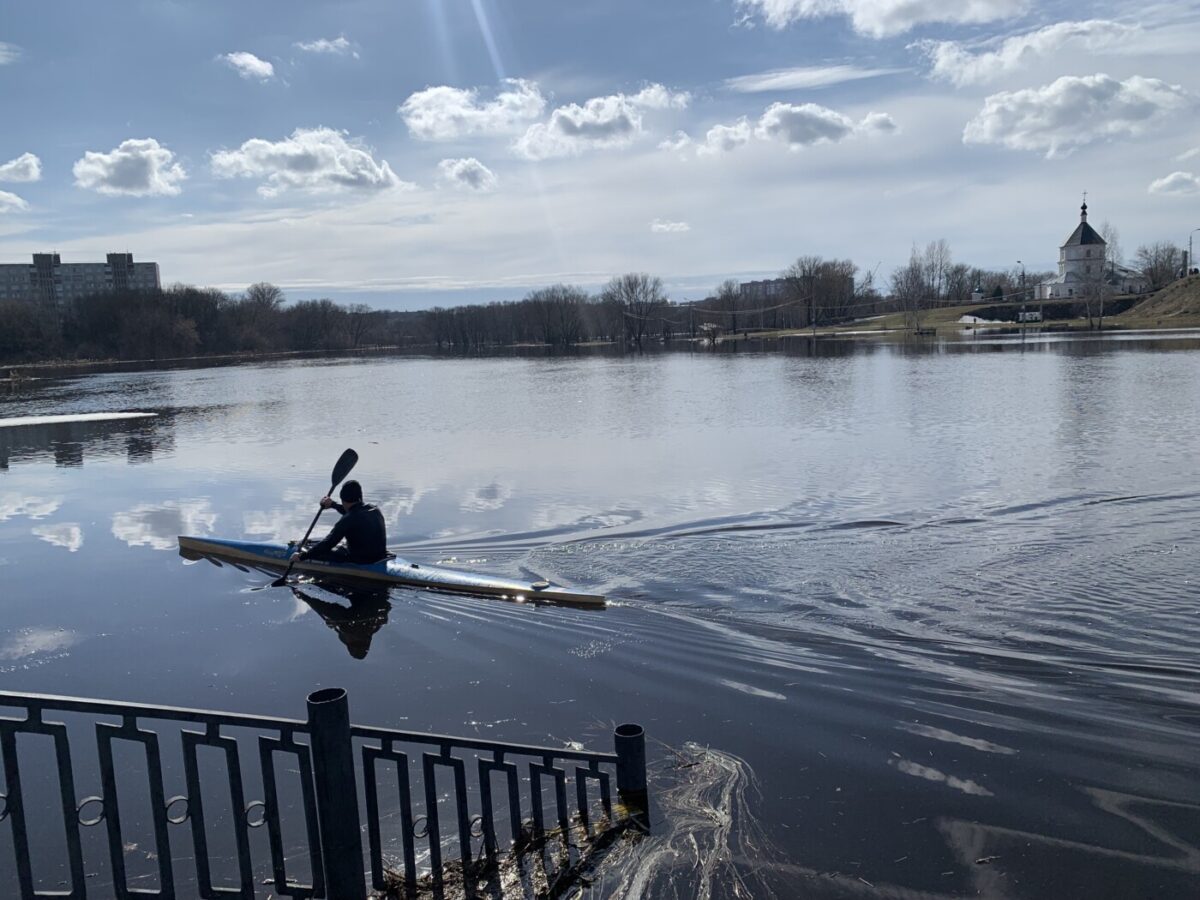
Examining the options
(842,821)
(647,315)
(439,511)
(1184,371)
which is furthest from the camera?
(647,315)

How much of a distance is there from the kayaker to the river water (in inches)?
23.5

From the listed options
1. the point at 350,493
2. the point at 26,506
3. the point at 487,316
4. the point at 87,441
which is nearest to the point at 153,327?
the point at 487,316

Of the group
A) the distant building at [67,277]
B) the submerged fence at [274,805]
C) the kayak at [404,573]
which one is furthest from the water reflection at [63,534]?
the distant building at [67,277]

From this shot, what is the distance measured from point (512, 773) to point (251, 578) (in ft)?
25.7

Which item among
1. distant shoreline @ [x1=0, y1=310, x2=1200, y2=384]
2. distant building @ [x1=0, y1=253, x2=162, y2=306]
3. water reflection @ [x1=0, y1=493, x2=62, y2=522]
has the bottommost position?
water reflection @ [x1=0, y1=493, x2=62, y2=522]

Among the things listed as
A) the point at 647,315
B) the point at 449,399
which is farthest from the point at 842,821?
the point at 647,315

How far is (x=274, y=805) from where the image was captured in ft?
12.1

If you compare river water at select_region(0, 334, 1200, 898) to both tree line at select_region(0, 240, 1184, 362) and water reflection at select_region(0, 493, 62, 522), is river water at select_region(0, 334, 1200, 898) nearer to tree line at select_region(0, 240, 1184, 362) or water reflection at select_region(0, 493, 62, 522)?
water reflection at select_region(0, 493, 62, 522)

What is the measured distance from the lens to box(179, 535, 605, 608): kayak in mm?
9344

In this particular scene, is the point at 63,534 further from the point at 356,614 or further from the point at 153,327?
the point at 153,327

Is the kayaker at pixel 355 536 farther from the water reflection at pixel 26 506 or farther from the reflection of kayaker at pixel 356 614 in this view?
the water reflection at pixel 26 506

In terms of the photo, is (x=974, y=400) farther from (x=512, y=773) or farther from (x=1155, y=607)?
(x=512, y=773)

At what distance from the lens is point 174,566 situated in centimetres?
1173

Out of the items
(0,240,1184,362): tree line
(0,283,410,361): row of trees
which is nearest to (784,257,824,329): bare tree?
(0,240,1184,362): tree line
